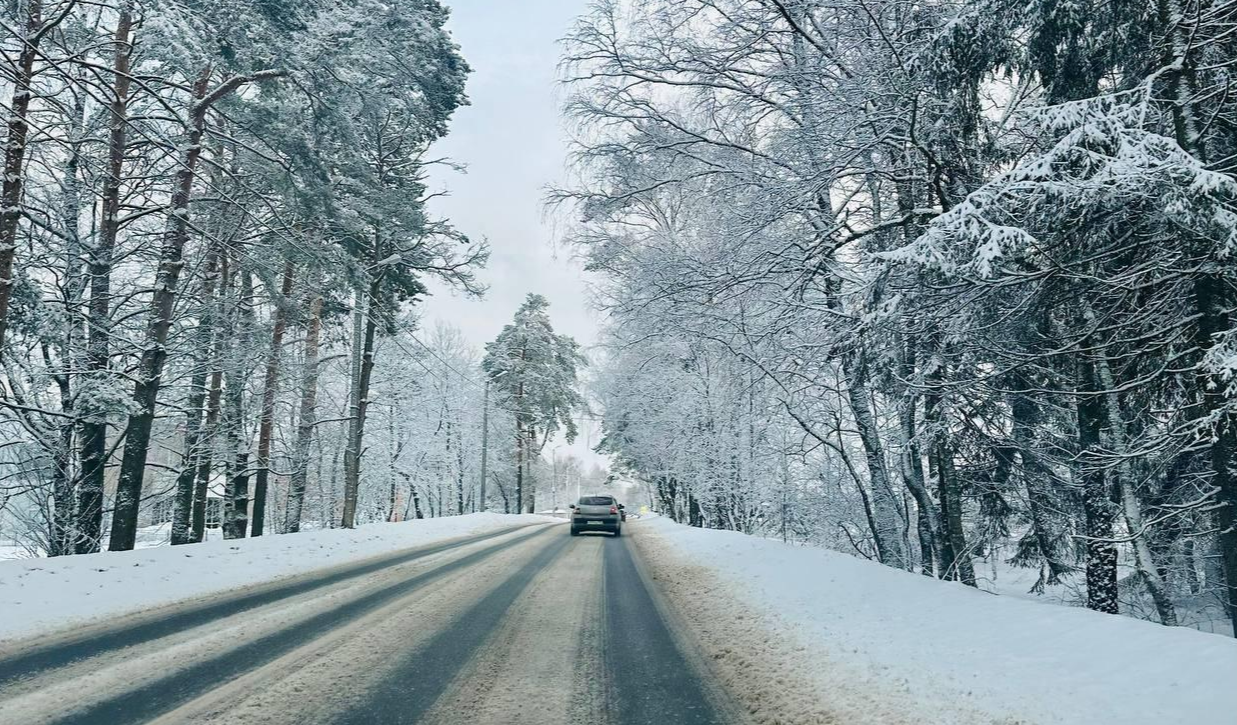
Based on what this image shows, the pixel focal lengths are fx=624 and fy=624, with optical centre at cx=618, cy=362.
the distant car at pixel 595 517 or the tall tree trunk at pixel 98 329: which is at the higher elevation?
the tall tree trunk at pixel 98 329

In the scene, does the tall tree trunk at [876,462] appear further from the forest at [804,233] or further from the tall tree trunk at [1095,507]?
the tall tree trunk at [1095,507]

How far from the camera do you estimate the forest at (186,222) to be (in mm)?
9672

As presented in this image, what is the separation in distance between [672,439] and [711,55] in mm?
18339

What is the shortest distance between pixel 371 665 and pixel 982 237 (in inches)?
233

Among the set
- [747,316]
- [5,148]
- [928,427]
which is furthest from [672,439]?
[5,148]

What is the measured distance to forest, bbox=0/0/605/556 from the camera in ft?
31.7

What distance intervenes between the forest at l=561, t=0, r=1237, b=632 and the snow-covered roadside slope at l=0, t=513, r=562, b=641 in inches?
295

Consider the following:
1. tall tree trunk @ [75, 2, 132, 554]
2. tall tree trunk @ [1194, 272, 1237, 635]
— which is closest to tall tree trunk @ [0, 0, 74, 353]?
tall tree trunk @ [75, 2, 132, 554]

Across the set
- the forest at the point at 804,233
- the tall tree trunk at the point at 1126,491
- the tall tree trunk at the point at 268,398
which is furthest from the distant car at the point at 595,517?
the tall tree trunk at the point at 1126,491

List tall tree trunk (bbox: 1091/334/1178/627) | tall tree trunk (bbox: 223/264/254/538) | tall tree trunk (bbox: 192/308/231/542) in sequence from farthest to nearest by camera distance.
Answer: tall tree trunk (bbox: 223/264/254/538)
tall tree trunk (bbox: 192/308/231/542)
tall tree trunk (bbox: 1091/334/1178/627)

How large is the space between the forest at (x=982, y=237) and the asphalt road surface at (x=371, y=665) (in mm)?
4241

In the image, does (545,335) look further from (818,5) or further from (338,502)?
(818,5)

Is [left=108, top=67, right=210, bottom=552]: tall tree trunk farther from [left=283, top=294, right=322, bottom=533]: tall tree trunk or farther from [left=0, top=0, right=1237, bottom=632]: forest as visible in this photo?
[left=283, top=294, right=322, bottom=533]: tall tree trunk

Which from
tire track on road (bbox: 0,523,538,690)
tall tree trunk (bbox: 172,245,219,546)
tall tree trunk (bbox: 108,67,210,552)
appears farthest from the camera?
tall tree trunk (bbox: 172,245,219,546)
